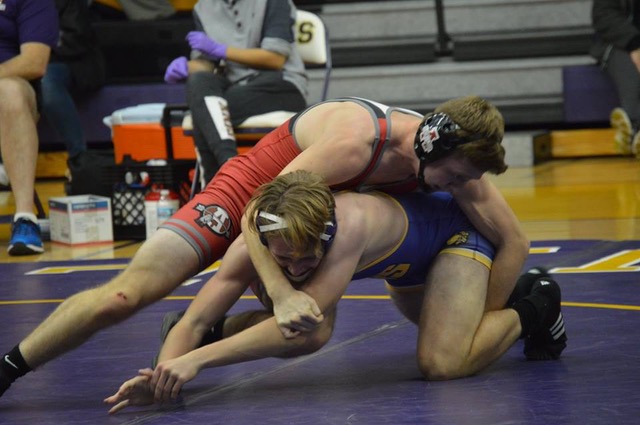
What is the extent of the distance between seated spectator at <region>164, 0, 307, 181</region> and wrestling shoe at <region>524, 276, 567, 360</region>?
9.41 ft

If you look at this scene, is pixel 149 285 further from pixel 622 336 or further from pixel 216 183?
pixel 622 336

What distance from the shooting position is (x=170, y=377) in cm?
288

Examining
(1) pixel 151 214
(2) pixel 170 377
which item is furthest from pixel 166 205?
(2) pixel 170 377

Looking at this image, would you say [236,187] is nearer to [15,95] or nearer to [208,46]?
[15,95]

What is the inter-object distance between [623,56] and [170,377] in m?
5.32

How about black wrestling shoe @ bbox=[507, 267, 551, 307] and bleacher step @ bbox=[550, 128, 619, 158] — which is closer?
black wrestling shoe @ bbox=[507, 267, 551, 307]

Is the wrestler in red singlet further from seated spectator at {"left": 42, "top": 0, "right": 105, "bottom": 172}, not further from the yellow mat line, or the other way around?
seated spectator at {"left": 42, "top": 0, "right": 105, "bottom": 172}

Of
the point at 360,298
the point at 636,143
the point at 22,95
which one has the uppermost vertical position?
the point at 22,95

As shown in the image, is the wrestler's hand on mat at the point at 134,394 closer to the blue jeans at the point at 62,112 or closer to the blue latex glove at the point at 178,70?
the blue latex glove at the point at 178,70

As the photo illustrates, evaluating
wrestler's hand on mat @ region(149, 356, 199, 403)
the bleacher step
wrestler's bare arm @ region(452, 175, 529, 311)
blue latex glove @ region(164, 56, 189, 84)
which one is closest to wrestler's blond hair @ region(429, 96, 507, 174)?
wrestler's bare arm @ region(452, 175, 529, 311)

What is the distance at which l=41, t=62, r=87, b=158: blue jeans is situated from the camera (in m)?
7.13

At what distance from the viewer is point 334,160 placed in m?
3.17

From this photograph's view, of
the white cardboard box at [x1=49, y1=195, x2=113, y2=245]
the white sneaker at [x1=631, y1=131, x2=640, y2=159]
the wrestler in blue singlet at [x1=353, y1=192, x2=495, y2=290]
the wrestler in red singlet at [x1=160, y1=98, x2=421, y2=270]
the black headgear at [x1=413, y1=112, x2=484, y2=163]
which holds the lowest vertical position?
the white sneaker at [x1=631, y1=131, x2=640, y2=159]

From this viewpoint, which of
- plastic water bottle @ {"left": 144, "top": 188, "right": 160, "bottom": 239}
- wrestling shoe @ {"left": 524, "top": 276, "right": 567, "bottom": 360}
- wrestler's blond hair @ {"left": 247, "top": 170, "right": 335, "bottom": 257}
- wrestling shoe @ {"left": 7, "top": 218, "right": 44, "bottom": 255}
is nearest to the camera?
wrestler's blond hair @ {"left": 247, "top": 170, "right": 335, "bottom": 257}
